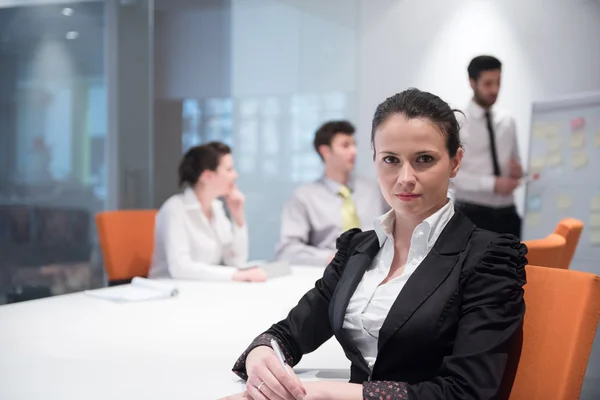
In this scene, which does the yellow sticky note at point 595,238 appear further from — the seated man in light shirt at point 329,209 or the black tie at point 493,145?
the seated man in light shirt at point 329,209

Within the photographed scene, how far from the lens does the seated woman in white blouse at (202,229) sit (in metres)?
3.28

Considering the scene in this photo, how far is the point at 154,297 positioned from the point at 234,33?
3588 millimetres

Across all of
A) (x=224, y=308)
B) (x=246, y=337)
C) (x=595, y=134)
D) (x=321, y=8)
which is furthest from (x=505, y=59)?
(x=246, y=337)

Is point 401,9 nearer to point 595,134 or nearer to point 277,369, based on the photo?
point 595,134

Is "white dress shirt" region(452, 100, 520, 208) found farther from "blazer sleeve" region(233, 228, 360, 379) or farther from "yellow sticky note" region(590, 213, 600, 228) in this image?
"blazer sleeve" region(233, 228, 360, 379)

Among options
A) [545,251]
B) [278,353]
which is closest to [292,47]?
[545,251]

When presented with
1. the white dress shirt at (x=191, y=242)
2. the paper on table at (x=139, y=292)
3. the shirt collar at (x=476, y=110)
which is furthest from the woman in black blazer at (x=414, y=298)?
the shirt collar at (x=476, y=110)

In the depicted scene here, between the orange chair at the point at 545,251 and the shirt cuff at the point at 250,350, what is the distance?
107 centimetres

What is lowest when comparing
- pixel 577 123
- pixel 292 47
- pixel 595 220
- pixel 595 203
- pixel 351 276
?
pixel 595 220

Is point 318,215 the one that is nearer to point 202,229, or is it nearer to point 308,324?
point 202,229

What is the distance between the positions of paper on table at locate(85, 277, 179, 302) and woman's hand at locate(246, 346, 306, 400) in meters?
1.34

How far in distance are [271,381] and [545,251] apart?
1.34 m

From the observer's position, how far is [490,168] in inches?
179

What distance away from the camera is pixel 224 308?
2.50 m
